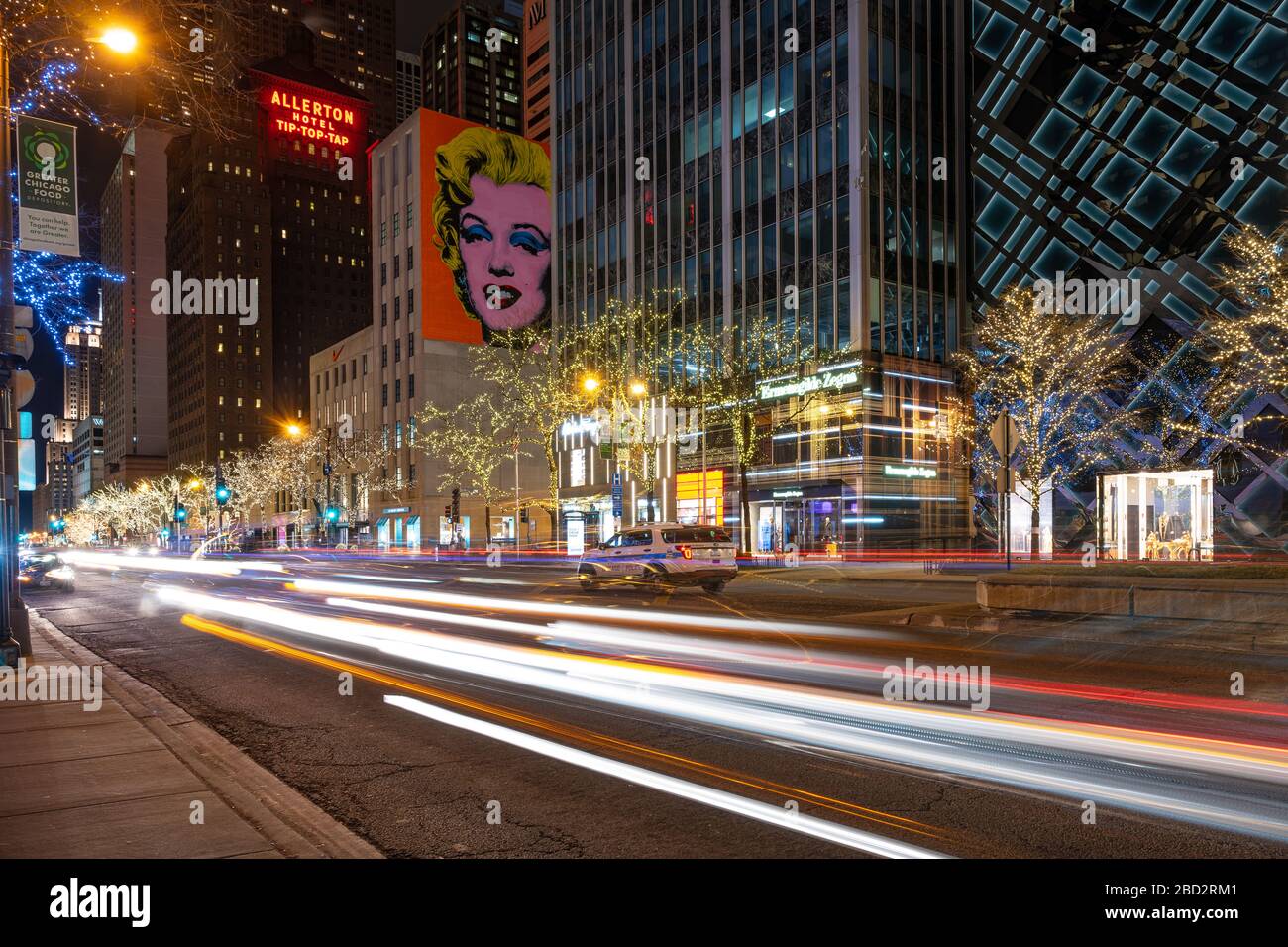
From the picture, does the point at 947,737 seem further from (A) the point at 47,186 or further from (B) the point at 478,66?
(B) the point at 478,66

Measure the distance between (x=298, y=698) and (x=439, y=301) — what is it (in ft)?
234

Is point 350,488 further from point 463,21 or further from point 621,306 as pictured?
point 463,21

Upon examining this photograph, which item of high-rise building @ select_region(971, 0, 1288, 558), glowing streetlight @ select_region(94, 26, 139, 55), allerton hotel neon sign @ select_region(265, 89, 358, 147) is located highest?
allerton hotel neon sign @ select_region(265, 89, 358, 147)

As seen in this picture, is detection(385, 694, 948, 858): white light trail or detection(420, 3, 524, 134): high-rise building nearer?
detection(385, 694, 948, 858): white light trail

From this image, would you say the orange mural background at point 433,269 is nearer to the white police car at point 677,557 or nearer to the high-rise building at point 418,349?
the high-rise building at point 418,349

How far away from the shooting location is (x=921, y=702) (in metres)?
8.92

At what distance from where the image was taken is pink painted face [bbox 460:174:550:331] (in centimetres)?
8031

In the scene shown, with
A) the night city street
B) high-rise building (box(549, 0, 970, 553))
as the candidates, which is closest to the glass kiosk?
the night city street

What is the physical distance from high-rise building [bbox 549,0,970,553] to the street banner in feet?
113

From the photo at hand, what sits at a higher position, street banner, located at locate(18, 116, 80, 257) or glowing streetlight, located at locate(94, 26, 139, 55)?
glowing streetlight, located at locate(94, 26, 139, 55)

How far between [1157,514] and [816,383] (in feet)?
61.7

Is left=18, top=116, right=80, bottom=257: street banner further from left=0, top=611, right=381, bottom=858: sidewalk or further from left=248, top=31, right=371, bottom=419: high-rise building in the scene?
left=248, top=31, right=371, bottom=419: high-rise building

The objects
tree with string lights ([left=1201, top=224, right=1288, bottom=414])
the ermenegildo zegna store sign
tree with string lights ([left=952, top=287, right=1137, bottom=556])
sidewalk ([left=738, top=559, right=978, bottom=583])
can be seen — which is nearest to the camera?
tree with string lights ([left=1201, top=224, right=1288, bottom=414])

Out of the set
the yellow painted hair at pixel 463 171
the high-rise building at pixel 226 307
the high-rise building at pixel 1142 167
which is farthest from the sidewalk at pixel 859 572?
the high-rise building at pixel 226 307
